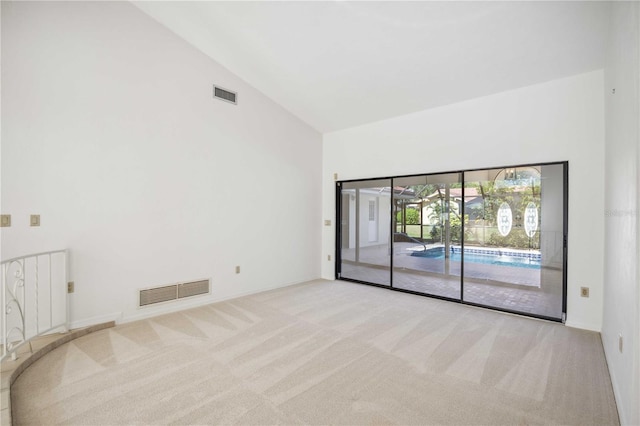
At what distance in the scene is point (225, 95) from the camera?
475cm

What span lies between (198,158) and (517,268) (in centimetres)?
500

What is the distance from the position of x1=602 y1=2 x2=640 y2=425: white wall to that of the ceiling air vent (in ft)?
15.0

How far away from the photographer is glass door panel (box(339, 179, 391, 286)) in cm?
562

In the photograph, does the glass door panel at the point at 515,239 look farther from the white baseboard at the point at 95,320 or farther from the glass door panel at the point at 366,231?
the white baseboard at the point at 95,320

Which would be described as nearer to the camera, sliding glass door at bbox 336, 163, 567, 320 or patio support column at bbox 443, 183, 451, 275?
sliding glass door at bbox 336, 163, 567, 320

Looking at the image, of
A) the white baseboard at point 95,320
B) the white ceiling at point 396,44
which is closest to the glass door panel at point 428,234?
the white ceiling at point 396,44

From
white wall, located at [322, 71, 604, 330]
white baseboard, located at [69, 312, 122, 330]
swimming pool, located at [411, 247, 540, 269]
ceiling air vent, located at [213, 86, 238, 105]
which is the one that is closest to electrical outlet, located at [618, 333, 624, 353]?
white wall, located at [322, 71, 604, 330]

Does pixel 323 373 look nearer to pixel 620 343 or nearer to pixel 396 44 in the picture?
pixel 620 343

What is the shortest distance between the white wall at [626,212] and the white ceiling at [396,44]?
0.61 m

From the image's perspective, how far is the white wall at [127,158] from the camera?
10.2 ft

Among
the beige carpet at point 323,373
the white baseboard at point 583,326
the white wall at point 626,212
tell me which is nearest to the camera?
the white wall at point 626,212

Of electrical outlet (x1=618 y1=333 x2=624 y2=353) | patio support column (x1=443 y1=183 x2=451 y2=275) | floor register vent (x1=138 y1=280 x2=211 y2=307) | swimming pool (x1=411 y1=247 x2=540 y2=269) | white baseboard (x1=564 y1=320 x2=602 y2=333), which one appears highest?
patio support column (x1=443 y1=183 x2=451 y2=275)

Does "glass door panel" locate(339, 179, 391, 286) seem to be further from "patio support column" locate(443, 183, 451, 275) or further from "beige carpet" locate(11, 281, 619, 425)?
"beige carpet" locate(11, 281, 619, 425)

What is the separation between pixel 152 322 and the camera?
379cm
